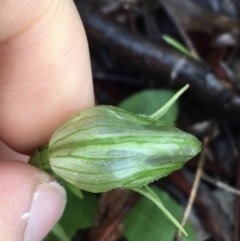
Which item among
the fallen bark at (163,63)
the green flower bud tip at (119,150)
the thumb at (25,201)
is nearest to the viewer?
the green flower bud tip at (119,150)

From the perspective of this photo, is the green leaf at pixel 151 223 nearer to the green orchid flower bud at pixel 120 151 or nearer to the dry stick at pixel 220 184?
the dry stick at pixel 220 184

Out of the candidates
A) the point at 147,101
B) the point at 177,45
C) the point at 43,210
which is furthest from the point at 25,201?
the point at 177,45

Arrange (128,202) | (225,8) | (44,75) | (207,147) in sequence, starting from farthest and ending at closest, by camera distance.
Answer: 1. (225,8)
2. (207,147)
3. (128,202)
4. (44,75)

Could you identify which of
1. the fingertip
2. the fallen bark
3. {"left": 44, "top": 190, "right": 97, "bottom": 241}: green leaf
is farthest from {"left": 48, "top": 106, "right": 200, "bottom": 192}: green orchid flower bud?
the fallen bark

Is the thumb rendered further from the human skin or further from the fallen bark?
the fallen bark

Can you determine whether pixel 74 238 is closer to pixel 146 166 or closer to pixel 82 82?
pixel 82 82

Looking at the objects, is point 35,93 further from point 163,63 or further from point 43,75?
point 163,63

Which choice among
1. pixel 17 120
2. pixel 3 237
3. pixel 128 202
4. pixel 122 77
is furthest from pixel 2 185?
pixel 122 77

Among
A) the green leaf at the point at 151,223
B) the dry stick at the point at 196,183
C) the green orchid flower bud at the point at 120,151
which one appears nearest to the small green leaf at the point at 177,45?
the dry stick at the point at 196,183

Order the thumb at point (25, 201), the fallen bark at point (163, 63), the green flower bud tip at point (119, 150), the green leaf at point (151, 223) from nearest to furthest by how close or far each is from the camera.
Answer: the green flower bud tip at point (119, 150) → the thumb at point (25, 201) → the green leaf at point (151, 223) → the fallen bark at point (163, 63)
